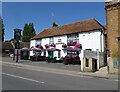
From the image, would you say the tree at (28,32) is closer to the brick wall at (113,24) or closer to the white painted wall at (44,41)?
the white painted wall at (44,41)

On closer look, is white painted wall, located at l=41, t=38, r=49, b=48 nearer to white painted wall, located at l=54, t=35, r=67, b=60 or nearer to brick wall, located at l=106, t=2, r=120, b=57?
white painted wall, located at l=54, t=35, r=67, b=60

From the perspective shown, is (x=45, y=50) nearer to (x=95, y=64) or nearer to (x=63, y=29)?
(x=63, y=29)

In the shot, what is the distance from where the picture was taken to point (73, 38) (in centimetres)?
4678

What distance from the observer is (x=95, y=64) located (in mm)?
29062

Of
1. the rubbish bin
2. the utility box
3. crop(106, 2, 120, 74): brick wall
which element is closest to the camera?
the utility box

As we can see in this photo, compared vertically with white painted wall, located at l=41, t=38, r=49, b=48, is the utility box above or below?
below

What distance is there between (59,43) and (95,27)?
8.85 m

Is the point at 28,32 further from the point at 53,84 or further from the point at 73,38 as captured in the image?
the point at 53,84

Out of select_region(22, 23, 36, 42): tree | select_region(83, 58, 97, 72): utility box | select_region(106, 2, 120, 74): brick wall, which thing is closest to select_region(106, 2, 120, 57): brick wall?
select_region(106, 2, 120, 74): brick wall

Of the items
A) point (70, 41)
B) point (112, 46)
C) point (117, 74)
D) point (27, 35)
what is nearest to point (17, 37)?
point (70, 41)

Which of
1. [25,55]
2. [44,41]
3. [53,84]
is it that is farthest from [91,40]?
[53,84]

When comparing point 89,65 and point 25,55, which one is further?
point 25,55

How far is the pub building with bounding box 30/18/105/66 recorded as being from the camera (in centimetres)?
4162

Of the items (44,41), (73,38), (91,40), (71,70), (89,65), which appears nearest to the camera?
(89,65)
